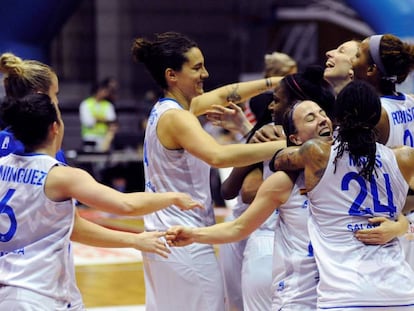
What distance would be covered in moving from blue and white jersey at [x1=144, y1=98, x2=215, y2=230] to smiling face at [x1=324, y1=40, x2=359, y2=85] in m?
0.77

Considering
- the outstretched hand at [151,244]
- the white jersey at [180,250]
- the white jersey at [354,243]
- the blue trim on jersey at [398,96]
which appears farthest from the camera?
the blue trim on jersey at [398,96]

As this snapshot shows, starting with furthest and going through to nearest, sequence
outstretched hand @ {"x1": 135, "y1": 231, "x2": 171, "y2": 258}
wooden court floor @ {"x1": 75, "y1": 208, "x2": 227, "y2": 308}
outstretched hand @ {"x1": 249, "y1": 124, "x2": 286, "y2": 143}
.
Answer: wooden court floor @ {"x1": 75, "y1": 208, "x2": 227, "y2": 308} < outstretched hand @ {"x1": 249, "y1": 124, "x2": 286, "y2": 143} < outstretched hand @ {"x1": 135, "y1": 231, "x2": 171, "y2": 258}

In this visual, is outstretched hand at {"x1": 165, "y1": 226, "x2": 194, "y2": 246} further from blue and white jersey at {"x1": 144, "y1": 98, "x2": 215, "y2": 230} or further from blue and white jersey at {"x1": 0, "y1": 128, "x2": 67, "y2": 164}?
blue and white jersey at {"x1": 0, "y1": 128, "x2": 67, "y2": 164}

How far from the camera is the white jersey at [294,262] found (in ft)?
12.1

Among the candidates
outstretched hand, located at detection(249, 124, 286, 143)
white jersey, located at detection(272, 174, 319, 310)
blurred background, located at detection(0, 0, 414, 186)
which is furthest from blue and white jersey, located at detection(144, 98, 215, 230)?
blurred background, located at detection(0, 0, 414, 186)

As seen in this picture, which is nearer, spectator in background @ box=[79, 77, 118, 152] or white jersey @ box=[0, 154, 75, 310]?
white jersey @ box=[0, 154, 75, 310]

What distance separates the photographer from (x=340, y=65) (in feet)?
14.6

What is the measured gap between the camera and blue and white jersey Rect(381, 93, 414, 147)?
4289mm

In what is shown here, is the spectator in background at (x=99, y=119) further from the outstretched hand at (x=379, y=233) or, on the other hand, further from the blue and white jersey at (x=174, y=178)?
the outstretched hand at (x=379, y=233)

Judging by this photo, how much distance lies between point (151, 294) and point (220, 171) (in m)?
8.07

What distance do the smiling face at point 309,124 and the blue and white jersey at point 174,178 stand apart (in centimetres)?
60

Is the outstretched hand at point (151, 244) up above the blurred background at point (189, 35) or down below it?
above

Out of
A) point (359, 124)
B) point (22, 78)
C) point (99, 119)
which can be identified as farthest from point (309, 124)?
point (99, 119)

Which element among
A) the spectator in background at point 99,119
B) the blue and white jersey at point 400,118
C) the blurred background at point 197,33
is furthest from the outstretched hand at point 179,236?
the blurred background at point 197,33
